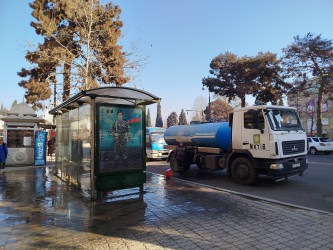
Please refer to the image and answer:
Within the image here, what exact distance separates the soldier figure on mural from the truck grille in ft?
17.1

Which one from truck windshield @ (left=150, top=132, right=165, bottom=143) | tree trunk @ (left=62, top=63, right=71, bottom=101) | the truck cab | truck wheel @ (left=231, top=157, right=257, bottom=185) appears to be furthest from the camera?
truck windshield @ (left=150, top=132, right=165, bottom=143)

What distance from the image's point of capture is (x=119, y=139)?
6934mm

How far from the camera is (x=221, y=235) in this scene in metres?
4.20

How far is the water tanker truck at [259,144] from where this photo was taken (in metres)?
7.89

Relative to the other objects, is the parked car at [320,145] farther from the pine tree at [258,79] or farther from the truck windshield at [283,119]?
the truck windshield at [283,119]

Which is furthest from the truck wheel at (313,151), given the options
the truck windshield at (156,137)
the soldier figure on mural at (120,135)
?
the soldier figure on mural at (120,135)

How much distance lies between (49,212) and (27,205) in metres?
0.96

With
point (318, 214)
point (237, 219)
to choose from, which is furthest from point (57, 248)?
point (318, 214)

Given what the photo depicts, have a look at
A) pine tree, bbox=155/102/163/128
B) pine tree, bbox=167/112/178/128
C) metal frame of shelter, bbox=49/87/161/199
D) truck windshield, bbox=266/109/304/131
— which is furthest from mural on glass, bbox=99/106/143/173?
pine tree, bbox=155/102/163/128

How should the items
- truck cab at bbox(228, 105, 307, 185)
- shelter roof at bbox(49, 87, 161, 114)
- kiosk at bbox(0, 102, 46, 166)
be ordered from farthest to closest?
1. kiosk at bbox(0, 102, 46, 166)
2. truck cab at bbox(228, 105, 307, 185)
3. shelter roof at bbox(49, 87, 161, 114)

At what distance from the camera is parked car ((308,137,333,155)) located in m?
22.1

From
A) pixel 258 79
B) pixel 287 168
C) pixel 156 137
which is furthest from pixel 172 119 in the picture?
pixel 287 168

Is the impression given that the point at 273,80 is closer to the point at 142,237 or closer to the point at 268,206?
the point at 268,206

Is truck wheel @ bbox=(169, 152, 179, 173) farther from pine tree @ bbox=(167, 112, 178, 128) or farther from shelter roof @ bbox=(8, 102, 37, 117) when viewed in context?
pine tree @ bbox=(167, 112, 178, 128)
